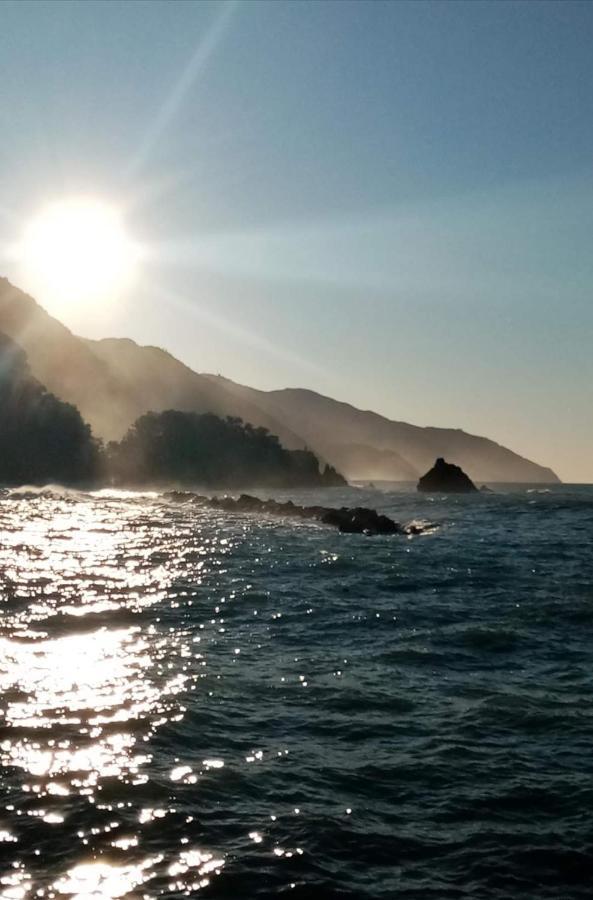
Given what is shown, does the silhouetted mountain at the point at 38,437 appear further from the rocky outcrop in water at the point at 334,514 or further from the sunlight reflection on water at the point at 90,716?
the sunlight reflection on water at the point at 90,716

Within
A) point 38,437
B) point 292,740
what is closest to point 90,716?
point 292,740

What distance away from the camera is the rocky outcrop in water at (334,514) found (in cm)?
4938

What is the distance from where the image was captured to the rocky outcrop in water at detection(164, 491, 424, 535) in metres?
49.4

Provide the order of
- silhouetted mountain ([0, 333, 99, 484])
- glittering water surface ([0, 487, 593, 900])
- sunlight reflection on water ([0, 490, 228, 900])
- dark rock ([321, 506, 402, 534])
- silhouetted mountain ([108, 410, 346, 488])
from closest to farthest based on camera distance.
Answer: sunlight reflection on water ([0, 490, 228, 900]) → glittering water surface ([0, 487, 593, 900]) → dark rock ([321, 506, 402, 534]) → silhouetted mountain ([0, 333, 99, 484]) → silhouetted mountain ([108, 410, 346, 488])

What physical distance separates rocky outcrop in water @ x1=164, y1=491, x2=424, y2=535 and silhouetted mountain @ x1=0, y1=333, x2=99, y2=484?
A: 57.7 meters

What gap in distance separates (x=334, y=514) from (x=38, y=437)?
89.0 metres

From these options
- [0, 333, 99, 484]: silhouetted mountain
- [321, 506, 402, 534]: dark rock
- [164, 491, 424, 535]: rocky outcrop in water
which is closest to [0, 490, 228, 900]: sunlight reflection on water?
[321, 506, 402, 534]: dark rock

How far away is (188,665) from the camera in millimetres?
15242

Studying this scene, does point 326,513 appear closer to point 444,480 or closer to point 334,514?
point 334,514

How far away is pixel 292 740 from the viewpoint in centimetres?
1134

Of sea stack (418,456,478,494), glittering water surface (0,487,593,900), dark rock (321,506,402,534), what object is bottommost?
glittering water surface (0,487,593,900)

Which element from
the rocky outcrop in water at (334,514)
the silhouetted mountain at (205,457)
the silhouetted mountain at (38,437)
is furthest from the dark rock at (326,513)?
the silhouetted mountain at (205,457)

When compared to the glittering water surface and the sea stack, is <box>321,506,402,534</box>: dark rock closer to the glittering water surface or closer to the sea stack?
the glittering water surface

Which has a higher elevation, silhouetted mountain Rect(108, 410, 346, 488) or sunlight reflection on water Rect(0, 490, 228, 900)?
silhouetted mountain Rect(108, 410, 346, 488)
